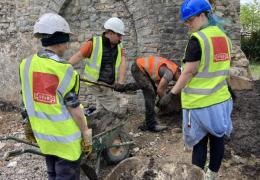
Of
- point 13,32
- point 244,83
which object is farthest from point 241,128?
point 13,32

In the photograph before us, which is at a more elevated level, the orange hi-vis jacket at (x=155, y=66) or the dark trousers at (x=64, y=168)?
the orange hi-vis jacket at (x=155, y=66)

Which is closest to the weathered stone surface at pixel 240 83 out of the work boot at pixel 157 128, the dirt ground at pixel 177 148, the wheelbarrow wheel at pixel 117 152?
the dirt ground at pixel 177 148

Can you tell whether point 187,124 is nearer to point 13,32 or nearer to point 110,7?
point 110,7

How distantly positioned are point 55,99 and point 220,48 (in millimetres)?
1588

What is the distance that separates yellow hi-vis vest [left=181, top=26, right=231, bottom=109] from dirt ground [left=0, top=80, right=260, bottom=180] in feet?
2.41

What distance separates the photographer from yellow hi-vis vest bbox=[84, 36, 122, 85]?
5684mm

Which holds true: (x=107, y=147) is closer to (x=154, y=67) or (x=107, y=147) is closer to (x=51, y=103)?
(x=154, y=67)

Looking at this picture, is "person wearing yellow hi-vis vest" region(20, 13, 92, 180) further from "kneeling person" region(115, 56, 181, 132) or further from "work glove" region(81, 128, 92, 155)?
"kneeling person" region(115, 56, 181, 132)

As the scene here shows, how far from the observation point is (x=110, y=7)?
7.82 meters

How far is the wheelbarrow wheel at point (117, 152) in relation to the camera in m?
5.22

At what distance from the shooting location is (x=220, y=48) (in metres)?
3.75

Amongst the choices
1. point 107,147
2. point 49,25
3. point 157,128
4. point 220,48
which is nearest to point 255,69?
point 157,128

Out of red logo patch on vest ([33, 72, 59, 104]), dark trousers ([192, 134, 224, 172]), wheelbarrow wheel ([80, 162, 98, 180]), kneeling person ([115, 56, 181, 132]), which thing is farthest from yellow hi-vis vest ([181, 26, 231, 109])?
kneeling person ([115, 56, 181, 132])

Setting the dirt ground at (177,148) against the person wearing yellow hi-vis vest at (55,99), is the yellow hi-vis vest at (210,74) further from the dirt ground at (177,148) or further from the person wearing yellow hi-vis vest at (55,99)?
the person wearing yellow hi-vis vest at (55,99)
